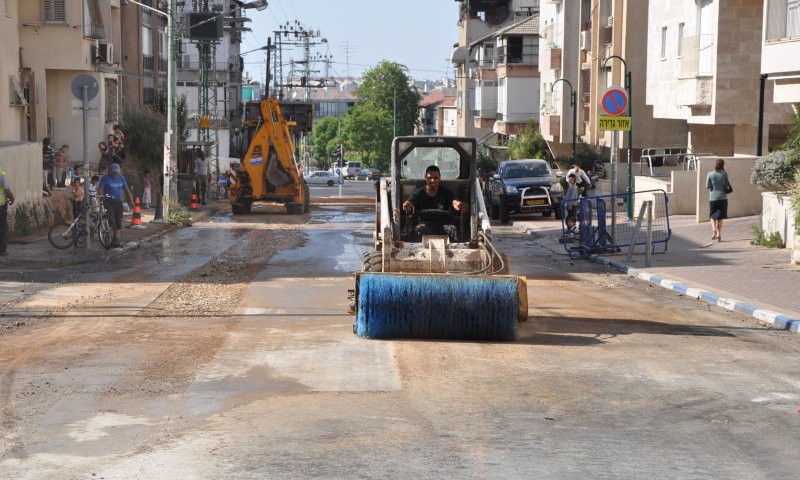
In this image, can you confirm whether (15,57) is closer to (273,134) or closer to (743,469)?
(273,134)

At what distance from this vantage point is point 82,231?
2269 cm

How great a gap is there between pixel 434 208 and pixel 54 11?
27.0 m

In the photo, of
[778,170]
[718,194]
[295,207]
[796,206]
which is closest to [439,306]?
[796,206]

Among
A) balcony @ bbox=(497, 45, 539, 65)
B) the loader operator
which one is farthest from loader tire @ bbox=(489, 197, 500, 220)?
balcony @ bbox=(497, 45, 539, 65)

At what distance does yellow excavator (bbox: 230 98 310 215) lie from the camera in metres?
36.4

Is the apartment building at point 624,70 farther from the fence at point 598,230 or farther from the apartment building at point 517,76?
the apartment building at point 517,76

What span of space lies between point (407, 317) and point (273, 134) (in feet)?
80.2

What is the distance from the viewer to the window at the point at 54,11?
126ft

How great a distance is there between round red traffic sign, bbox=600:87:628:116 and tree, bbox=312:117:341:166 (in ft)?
432

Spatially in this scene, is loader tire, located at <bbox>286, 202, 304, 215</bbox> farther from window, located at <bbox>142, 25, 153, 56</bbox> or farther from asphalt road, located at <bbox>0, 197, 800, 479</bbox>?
window, located at <bbox>142, 25, 153, 56</bbox>

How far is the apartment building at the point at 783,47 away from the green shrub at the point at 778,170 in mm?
2013

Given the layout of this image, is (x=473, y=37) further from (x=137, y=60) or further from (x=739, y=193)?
(x=739, y=193)

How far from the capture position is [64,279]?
18.5 m

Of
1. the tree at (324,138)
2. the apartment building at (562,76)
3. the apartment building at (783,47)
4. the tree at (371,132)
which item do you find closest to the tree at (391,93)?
the tree at (371,132)
